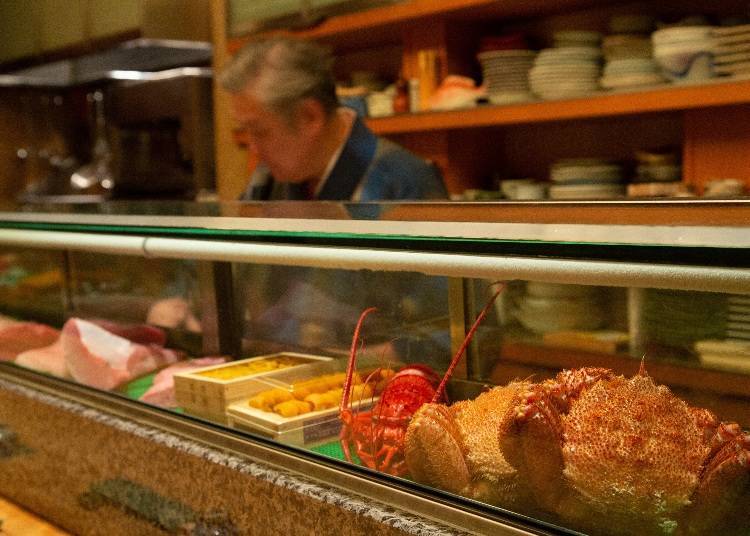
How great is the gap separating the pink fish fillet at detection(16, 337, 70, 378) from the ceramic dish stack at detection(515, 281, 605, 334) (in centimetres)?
96

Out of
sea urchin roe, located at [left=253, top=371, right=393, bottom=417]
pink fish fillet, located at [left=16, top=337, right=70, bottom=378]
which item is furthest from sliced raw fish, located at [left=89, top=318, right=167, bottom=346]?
sea urchin roe, located at [left=253, top=371, right=393, bottom=417]

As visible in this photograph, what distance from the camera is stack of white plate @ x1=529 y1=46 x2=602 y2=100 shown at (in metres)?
2.64

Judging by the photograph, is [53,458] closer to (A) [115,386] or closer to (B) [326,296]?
(A) [115,386]

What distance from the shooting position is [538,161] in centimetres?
324

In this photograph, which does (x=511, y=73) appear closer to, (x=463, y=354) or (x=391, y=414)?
(x=463, y=354)

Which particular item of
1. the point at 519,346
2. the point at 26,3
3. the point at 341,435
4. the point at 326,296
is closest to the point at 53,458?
the point at 326,296

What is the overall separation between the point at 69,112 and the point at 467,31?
4.15m

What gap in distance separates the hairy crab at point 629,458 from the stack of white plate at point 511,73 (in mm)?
2022

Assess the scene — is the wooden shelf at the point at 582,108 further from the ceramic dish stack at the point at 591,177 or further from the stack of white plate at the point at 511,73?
the ceramic dish stack at the point at 591,177

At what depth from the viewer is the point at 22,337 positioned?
201 centimetres

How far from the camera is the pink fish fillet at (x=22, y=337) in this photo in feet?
6.38

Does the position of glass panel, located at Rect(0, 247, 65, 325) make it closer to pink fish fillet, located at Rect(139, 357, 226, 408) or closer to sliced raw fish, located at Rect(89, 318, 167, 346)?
sliced raw fish, located at Rect(89, 318, 167, 346)

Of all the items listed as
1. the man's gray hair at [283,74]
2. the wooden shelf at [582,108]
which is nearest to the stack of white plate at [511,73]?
the wooden shelf at [582,108]

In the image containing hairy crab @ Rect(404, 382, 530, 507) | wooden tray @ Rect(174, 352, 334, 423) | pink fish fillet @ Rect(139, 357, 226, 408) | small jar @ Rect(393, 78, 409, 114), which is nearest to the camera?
hairy crab @ Rect(404, 382, 530, 507)
